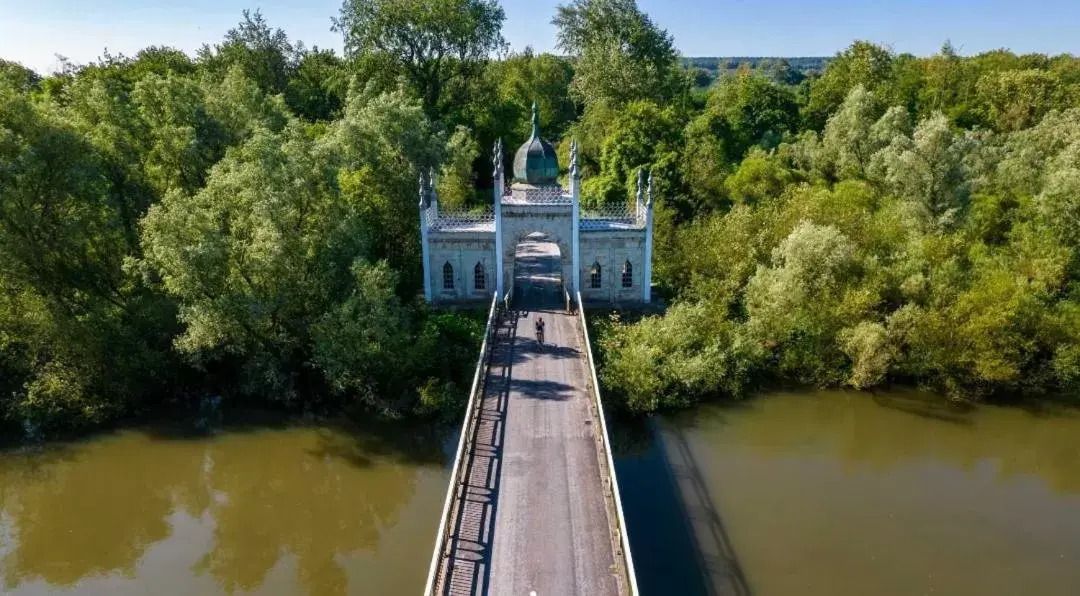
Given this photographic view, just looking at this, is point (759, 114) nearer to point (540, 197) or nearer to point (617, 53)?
point (617, 53)

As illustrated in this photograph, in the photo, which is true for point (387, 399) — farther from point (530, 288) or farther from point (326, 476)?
point (530, 288)

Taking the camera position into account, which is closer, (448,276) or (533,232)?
(533,232)

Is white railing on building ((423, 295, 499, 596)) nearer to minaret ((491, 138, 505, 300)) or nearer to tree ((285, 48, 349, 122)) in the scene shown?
minaret ((491, 138, 505, 300))

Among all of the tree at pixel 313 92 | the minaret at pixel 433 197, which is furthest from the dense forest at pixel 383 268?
the tree at pixel 313 92

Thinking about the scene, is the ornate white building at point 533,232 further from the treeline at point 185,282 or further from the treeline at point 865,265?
the treeline at point 865,265

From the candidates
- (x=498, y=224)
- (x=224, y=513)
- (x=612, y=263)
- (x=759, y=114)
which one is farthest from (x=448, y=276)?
(x=759, y=114)
